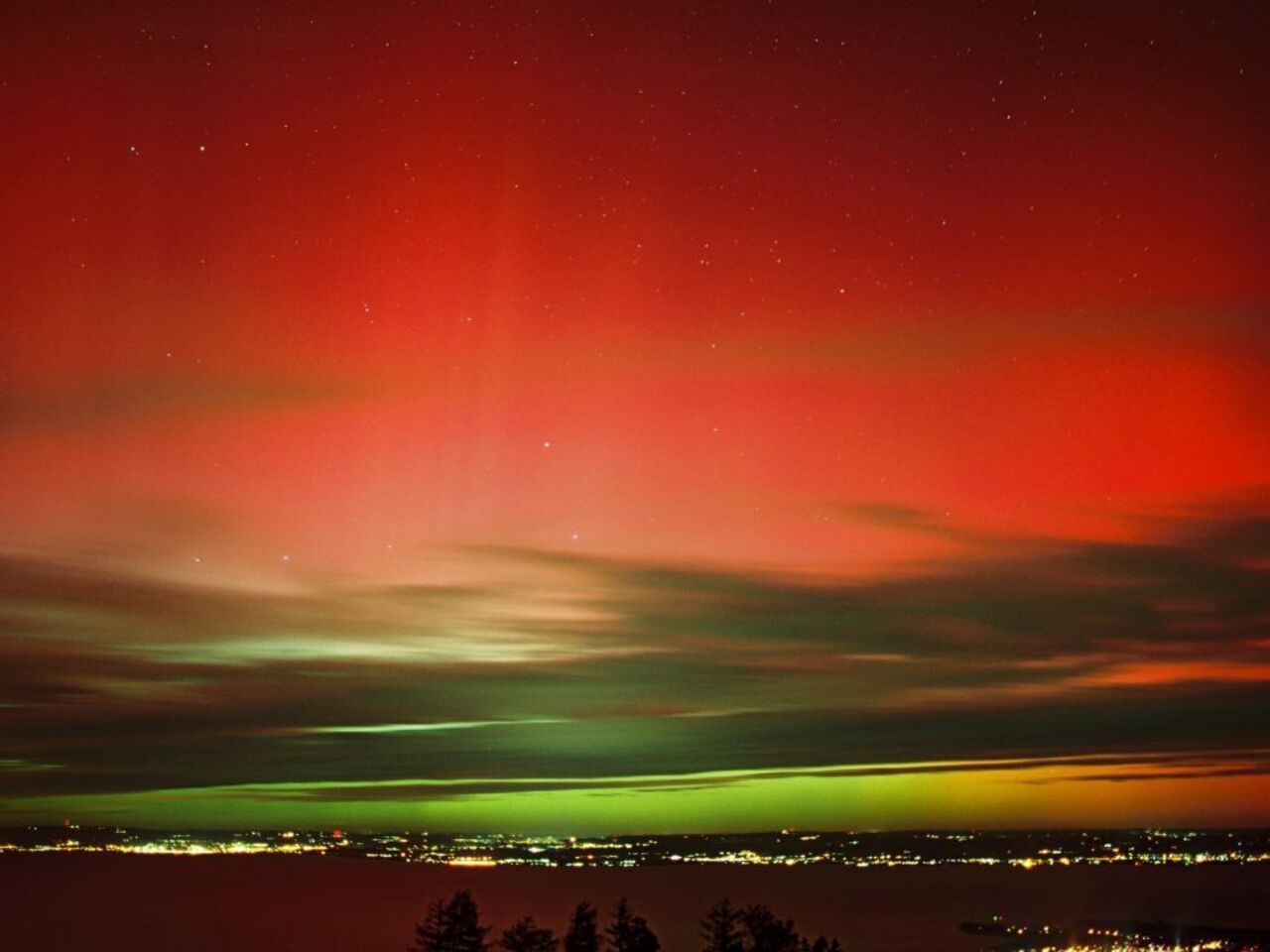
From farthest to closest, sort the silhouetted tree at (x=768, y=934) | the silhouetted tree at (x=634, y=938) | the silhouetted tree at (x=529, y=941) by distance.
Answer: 1. the silhouetted tree at (x=768, y=934)
2. the silhouetted tree at (x=634, y=938)
3. the silhouetted tree at (x=529, y=941)

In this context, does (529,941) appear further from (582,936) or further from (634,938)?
(634,938)

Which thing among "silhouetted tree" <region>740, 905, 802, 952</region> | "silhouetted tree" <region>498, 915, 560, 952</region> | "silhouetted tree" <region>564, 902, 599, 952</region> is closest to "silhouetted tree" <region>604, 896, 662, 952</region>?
"silhouetted tree" <region>564, 902, 599, 952</region>

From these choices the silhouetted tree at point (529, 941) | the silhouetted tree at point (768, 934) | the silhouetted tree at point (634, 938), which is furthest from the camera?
the silhouetted tree at point (768, 934)

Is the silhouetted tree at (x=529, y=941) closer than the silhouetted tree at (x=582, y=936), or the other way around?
the silhouetted tree at (x=529, y=941)

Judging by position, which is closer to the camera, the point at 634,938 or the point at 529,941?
the point at 529,941

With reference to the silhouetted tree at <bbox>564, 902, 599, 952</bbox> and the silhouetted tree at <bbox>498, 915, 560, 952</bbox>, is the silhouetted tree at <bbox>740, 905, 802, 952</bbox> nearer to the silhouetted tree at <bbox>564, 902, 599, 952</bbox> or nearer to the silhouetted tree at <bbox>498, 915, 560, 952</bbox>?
the silhouetted tree at <bbox>564, 902, 599, 952</bbox>

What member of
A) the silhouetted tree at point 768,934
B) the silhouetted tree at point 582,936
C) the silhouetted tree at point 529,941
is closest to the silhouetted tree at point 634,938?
the silhouetted tree at point 582,936

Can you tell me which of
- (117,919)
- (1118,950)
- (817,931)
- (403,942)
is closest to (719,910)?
(1118,950)

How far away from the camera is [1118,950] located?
131 m

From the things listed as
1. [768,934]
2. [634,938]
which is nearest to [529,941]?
[634,938]

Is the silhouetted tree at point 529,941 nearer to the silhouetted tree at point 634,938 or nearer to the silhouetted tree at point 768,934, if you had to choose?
the silhouetted tree at point 634,938

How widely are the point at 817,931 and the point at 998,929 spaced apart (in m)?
22.2

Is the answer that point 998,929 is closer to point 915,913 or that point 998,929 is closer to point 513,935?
point 915,913

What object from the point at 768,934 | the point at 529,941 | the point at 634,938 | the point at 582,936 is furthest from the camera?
the point at 582,936
